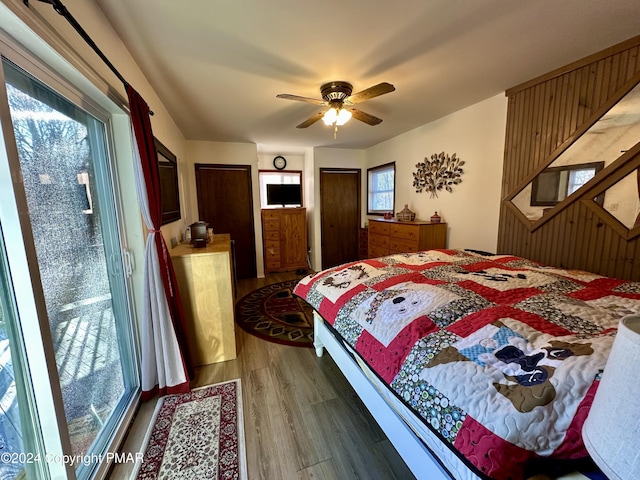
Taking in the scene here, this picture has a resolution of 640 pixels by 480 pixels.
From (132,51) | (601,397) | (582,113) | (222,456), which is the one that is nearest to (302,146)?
(132,51)

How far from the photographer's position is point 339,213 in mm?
5047

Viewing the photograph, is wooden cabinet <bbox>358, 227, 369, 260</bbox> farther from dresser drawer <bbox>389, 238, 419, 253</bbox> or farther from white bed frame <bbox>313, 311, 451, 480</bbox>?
white bed frame <bbox>313, 311, 451, 480</bbox>

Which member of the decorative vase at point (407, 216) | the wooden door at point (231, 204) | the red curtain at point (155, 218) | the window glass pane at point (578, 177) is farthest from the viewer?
the wooden door at point (231, 204)

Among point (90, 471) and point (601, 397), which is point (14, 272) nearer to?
point (90, 471)

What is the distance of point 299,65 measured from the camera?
200cm

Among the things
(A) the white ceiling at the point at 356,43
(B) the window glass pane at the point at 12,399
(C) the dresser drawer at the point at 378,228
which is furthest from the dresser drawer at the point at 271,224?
(B) the window glass pane at the point at 12,399

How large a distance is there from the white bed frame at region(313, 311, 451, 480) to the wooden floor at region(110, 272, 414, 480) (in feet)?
0.76

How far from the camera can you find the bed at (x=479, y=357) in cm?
68

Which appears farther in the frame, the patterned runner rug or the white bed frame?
the patterned runner rug

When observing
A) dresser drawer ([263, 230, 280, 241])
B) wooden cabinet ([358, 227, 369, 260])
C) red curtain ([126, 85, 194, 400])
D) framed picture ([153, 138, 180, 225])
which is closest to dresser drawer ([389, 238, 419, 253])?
wooden cabinet ([358, 227, 369, 260])

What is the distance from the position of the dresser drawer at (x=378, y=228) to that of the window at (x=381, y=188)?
51cm

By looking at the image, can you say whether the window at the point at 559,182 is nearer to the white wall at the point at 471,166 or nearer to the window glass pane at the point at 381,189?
the white wall at the point at 471,166

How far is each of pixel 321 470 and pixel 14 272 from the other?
5.02 ft

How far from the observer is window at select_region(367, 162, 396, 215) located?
4.39 metres
